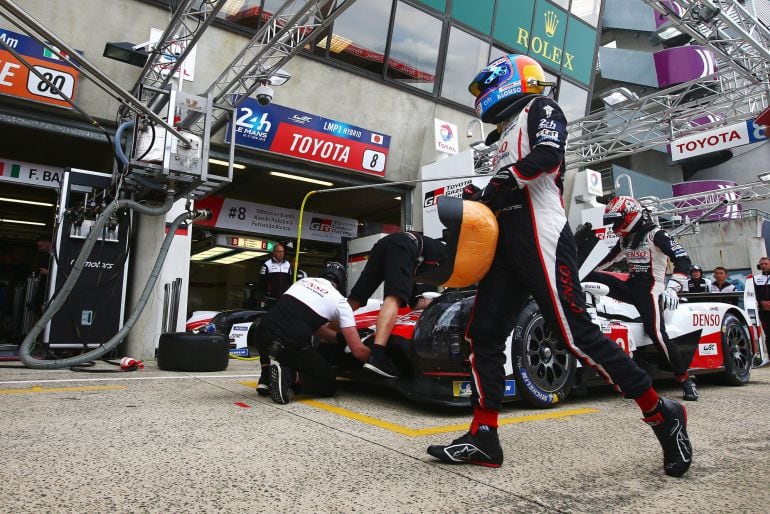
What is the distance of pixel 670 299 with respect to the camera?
4.30 m

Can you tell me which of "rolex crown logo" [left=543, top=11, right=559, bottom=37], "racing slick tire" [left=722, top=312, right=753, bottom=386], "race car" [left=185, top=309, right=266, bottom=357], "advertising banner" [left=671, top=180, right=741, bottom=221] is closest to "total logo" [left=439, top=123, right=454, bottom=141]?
"rolex crown logo" [left=543, top=11, right=559, bottom=37]

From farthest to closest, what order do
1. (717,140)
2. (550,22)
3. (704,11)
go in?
(550,22)
(717,140)
(704,11)

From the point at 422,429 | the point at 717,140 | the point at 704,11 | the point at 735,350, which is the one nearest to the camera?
the point at 422,429

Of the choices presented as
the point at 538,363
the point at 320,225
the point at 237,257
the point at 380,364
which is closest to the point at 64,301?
the point at 380,364

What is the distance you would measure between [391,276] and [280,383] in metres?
0.98

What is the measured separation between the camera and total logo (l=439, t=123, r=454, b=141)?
1146cm

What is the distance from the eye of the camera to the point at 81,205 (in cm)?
643

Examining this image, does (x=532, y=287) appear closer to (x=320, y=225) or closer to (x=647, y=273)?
(x=647, y=273)

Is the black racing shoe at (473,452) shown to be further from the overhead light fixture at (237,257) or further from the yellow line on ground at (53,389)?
the overhead light fixture at (237,257)

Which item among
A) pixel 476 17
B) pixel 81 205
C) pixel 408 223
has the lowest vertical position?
pixel 81 205

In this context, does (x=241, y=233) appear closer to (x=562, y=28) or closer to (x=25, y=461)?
(x=562, y=28)

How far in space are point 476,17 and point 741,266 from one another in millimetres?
14512

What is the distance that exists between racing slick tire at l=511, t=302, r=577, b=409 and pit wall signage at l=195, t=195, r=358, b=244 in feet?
30.1

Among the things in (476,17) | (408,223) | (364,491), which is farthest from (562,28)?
(364,491)
